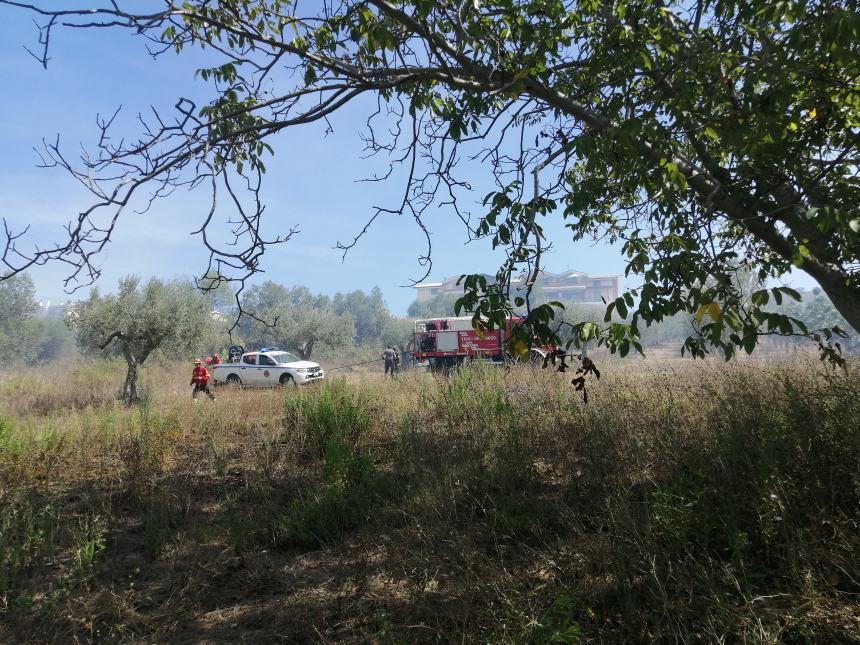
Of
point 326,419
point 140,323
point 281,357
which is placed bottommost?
point 326,419

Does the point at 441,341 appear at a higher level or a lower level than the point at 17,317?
lower

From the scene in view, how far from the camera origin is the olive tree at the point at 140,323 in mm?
15812

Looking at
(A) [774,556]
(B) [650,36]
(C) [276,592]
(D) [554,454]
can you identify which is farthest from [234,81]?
(A) [774,556]

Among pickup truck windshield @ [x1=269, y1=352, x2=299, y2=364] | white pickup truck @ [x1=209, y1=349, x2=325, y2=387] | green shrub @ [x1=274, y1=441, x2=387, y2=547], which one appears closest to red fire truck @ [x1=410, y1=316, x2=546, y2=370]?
white pickup truck @ [x1=209, y1=349, x2=325, y2=387]

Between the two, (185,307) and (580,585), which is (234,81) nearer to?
(580,585)

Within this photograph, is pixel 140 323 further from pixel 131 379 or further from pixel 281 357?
→ pixel 281 357

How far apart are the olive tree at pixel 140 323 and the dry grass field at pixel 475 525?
10028 mm

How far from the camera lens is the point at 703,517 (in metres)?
2.89

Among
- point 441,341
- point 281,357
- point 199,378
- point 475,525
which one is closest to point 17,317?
point 281,357

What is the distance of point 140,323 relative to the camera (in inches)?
621

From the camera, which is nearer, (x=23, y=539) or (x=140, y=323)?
(x=23, y=539)

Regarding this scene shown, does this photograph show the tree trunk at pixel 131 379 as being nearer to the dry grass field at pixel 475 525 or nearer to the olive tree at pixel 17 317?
the dry grass field at pixel 475 525

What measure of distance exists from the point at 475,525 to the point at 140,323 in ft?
51.3

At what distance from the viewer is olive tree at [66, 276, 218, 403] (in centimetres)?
1581
